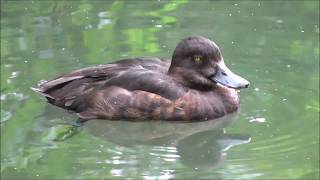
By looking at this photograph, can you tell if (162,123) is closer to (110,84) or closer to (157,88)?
(157,88)

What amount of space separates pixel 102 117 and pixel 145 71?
1.89ft

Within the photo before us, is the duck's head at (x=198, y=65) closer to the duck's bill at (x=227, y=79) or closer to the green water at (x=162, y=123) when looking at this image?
the duck's bill at (x=227, y=79)

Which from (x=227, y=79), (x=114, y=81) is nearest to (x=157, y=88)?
(x=114, y=81)

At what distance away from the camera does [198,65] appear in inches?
309

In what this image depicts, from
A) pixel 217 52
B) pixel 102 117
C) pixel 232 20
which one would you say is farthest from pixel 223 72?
pixel 232 20

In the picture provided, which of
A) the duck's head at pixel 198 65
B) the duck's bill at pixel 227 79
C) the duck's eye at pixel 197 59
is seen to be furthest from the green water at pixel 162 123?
the duck's eye at pixel 197 59

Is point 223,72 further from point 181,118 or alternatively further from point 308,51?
point 308,51

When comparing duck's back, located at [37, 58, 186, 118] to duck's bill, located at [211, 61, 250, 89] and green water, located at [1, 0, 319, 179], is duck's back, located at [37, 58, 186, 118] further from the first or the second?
duck's bill, located at [211, 61, 250, 89]

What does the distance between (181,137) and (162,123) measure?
0.34 metres

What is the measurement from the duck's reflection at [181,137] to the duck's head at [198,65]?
396mm

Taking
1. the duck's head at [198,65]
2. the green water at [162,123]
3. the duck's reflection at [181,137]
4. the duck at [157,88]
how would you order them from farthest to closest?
1. the duck's head at [198,65]
2. the duck at [157,88]
3. the duck's reflection at [181,137]
4. the green water at [162,123]

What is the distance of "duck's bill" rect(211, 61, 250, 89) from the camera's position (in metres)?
7.65

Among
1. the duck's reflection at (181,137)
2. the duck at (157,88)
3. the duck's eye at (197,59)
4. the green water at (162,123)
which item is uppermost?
the duck's eye at (197,59)

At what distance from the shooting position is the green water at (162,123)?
21.6ft
